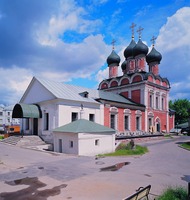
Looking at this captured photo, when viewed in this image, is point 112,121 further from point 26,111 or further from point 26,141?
point 26,141

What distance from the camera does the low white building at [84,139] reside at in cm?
1427

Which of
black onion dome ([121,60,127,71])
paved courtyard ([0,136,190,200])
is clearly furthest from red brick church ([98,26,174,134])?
paved courtyard ([0,136,190,200])

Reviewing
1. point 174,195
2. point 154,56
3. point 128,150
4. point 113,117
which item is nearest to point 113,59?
point 154,56

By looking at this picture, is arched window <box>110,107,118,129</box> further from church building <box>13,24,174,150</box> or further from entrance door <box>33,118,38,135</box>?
entrance door <box>33,118,38,135</box>

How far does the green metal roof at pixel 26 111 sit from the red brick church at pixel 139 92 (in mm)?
8465

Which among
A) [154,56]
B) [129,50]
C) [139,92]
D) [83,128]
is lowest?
[83,128]

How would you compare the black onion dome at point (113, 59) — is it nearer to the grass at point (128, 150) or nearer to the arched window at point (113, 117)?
the arched window at point (113, 117)

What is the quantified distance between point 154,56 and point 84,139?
84.7 ft

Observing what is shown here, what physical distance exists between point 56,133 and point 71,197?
1042 centimetres

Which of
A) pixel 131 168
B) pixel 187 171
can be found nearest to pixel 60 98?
pixel 131 168

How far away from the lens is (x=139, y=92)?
30.5 metres

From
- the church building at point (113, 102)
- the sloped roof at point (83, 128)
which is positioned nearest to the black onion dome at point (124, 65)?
the church building at point (113, 102)

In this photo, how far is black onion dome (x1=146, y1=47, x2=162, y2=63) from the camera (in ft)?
114

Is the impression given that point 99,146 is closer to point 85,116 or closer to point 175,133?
point 85,116
